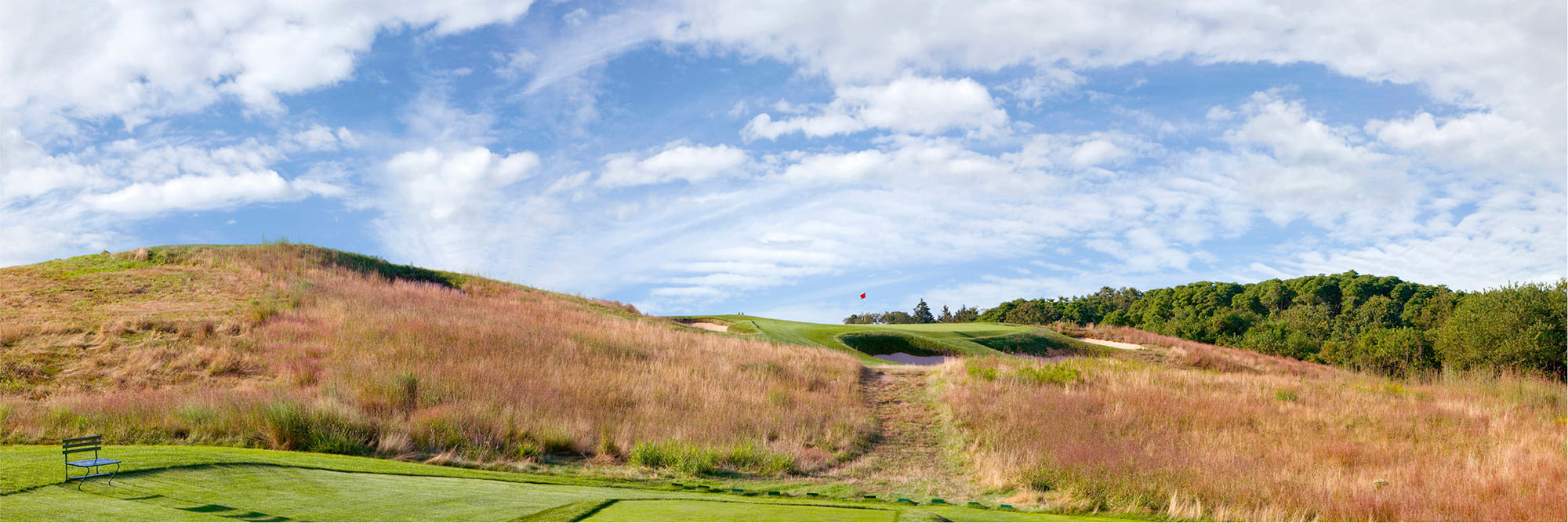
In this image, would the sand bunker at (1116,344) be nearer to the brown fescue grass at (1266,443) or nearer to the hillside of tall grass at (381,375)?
the brown fescue grass at (1266,443)

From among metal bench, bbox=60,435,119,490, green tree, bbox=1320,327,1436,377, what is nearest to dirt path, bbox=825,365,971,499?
metal bench, bbox=60,435,119,490

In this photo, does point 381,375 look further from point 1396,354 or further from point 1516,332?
point 1396,354

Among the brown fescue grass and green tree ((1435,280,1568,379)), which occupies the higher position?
green tree ((1435,280,1568,379))

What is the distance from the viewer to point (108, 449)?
23.9ft

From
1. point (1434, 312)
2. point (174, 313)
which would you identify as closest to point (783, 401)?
point (174, 313)

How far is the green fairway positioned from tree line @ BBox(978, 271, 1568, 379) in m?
9.62

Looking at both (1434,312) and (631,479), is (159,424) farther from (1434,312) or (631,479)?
(1434,312)

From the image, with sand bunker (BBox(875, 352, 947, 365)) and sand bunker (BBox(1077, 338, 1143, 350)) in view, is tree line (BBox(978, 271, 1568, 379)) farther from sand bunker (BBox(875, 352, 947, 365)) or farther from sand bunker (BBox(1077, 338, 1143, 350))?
sand bunker (BBox(875, 352, 947, 365))

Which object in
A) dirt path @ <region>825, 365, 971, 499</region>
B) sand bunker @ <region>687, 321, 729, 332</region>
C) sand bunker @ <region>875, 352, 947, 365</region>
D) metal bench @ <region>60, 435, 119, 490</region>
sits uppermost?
sand bunker @ <region>687, 321, 729, 332</region>

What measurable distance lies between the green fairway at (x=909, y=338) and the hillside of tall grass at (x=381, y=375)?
4008mm

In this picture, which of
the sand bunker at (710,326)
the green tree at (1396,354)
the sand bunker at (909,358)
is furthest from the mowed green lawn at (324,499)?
the green tree at (1396,354)

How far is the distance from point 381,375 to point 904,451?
859 centimetres

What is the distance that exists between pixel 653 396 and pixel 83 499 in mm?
9449

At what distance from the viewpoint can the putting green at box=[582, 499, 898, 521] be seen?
5051mm
